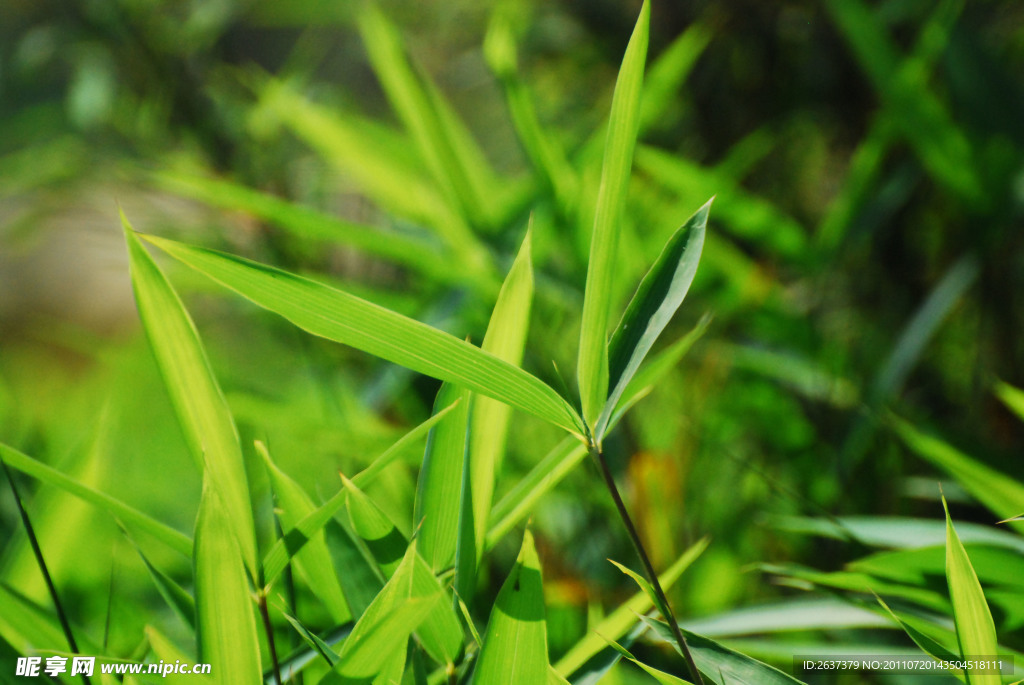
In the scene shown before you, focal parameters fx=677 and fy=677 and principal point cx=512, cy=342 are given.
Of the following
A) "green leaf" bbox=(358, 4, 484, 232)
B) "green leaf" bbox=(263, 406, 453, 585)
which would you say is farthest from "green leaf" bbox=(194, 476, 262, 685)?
"green leaf" bbox=(358, 4, 484, 232)

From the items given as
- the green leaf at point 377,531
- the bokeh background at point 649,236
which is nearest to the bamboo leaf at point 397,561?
the green leaf at point 377,531

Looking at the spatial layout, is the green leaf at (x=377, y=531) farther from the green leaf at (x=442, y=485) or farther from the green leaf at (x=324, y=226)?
the green leaf at (x=324, y=226)

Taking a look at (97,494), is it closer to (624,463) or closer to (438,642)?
(438,642)

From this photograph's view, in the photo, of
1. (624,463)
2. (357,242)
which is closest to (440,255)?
(357,242)

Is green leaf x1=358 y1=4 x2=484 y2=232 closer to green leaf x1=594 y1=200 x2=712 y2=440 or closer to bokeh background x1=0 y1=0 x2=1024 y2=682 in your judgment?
bokeh background x1=0 y1=0 x2=1024 y2=682

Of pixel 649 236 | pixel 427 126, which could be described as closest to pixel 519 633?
pixel 427 126

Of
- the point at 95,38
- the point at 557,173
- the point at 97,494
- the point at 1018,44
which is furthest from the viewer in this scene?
Answer: the point at 95,38
